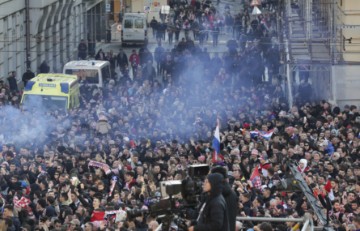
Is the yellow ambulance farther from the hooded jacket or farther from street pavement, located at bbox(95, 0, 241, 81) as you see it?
the hooded jacket

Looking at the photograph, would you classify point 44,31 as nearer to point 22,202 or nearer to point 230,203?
point 22,202

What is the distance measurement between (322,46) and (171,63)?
6193 millimetres

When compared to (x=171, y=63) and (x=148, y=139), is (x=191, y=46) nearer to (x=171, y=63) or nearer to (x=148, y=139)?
(x=171, y=63)

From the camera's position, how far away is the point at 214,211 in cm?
1162

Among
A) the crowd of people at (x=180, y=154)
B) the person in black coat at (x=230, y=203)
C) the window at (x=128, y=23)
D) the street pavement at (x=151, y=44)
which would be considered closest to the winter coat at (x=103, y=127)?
the crowd of people at (x=180, y=154)

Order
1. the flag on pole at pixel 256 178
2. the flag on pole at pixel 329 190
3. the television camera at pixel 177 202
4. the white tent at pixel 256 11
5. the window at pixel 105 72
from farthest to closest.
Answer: the white tent at pixel 256 11
the window at pixel 105 72
the flag on pole at pixel 256 178
the flag on pole at pixel 329 190
the television camera at pixel 177 202

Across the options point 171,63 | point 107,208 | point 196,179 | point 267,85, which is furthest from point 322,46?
point 196,179

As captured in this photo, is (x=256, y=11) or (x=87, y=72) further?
(x=256, y=11)

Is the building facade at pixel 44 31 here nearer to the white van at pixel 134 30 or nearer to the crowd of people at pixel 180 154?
the white van at pixel 134 30

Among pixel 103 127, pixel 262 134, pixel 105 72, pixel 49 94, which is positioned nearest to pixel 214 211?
pixel 262 134

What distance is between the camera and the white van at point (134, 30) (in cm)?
5103

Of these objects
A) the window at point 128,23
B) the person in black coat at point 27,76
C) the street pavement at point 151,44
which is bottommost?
the person in black coat at point 27,76

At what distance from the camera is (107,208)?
1834 centimetres

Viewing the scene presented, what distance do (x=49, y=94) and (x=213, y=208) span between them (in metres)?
20.6
